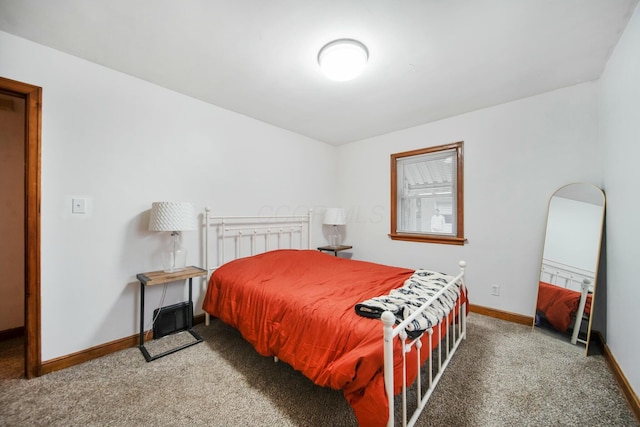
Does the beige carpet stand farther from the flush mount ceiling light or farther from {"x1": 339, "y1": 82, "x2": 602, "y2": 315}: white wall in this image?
the flush mount ceiling light

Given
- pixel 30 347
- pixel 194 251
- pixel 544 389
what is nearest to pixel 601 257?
pixel 544 389

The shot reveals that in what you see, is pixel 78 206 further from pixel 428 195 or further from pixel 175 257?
pixel 428 195

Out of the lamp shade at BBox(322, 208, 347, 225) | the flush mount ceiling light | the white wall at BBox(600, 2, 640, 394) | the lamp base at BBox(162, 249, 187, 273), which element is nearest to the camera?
the white wall at BBox(600, 2, 640, 394)

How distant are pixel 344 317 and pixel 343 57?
5.78 ft

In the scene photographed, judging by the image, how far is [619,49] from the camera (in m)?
1.75

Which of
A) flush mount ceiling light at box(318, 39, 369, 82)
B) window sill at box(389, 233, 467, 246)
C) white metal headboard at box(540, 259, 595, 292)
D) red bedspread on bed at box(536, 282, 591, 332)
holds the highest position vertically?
flush mount ceiling light at box(318, 39, 369, 82)

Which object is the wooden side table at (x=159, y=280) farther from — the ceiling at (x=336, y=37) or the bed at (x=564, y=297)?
the bed at (x=564, y=297)

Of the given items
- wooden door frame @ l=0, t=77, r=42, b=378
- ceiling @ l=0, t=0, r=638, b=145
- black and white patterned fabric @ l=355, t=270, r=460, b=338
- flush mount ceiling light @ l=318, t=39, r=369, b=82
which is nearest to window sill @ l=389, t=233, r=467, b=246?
black and white patterned fabric @ l=355, t=270, r=460, b=338

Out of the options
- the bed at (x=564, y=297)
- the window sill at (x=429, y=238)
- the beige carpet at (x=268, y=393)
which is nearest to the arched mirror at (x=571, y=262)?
the bed at (x=564, y=297)

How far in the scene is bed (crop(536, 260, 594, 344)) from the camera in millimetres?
2148

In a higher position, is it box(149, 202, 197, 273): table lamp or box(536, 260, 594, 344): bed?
box(149, 202, 197, 273): table lamp

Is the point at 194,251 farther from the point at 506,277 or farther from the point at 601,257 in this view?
the point at 601,257

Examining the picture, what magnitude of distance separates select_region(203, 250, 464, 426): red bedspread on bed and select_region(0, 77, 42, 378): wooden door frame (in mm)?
1141

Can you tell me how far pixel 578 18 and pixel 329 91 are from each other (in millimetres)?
1773
